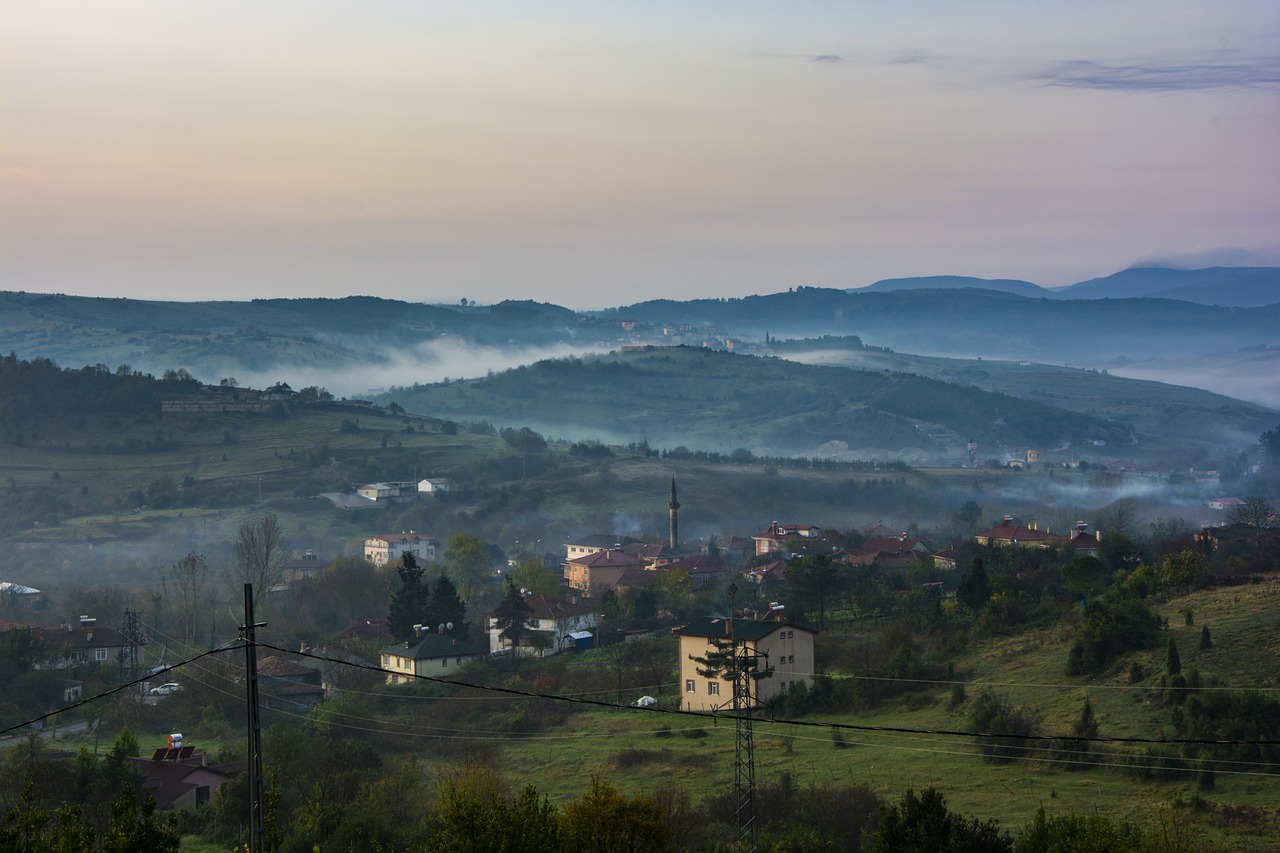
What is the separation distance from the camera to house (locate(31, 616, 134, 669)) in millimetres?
49750

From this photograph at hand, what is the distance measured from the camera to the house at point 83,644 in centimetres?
4975

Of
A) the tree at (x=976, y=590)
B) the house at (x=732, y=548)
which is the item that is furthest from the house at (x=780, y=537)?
the tree at (x=976, y=590)

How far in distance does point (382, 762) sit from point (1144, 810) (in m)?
18.7

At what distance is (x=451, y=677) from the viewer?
48875 millimetres

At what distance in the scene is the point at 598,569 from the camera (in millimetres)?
77062

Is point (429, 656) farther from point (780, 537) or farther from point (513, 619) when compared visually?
point (780, 537)

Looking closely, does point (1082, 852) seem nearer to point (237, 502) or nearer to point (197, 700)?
point (197, 700)

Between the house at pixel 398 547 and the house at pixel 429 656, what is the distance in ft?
125

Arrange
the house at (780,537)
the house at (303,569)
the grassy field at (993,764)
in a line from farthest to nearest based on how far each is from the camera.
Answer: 1. the house at (780,537)
2. the house at (303,569)
3. the grassy field at (993,764)

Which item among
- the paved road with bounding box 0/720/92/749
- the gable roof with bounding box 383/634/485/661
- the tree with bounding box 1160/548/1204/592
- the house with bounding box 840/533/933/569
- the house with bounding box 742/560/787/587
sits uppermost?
the tree with bounding box 1160/548/1204/592

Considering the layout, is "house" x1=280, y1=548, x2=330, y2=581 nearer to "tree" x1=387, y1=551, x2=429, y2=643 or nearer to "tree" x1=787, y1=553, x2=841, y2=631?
"tree" x1=387, y1=551, x2=429, y2=643

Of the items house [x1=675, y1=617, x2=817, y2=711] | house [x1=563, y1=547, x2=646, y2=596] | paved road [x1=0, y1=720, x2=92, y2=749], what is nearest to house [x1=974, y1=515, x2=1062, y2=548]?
house [x1=563, y1=547, x2=646, y2=596]

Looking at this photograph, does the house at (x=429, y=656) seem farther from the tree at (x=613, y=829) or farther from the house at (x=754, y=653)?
the tree at (x=613, y=829)

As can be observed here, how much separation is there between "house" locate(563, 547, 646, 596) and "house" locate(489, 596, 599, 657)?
43.6 ft
